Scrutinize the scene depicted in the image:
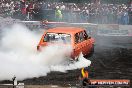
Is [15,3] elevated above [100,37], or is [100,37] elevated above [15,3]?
[15,3]

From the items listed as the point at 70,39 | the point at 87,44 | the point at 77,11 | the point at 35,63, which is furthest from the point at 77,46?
the point at 77,11

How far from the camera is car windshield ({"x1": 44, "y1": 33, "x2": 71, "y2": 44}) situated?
1614 centimetres

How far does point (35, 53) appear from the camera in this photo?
16328mm

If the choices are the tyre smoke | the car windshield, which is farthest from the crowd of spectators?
the car windshield

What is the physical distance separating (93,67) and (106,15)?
1314 centimetres

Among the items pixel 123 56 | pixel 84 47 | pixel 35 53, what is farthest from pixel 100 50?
pixel 35 53

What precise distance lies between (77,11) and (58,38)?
13736 millimetres

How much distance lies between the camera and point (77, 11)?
1171 inches

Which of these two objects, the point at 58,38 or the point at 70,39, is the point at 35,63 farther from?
the point at 70,39

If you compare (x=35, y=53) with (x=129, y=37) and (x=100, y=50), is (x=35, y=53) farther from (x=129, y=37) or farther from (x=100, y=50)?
(x=129, y=37)

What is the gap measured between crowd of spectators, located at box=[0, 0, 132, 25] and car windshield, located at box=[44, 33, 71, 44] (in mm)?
12786

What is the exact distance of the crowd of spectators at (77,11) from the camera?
28766 mm

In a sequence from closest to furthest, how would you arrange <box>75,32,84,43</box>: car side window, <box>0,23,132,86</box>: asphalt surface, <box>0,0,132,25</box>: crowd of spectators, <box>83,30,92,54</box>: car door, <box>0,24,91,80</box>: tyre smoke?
<box>0,23,132,86</box>: asphalt surface
<box>0,24,91,80</box>: tyre smoke
<box>75,32,84,43</box>: car side window
<box>83,30,92,54</box>: car door
<box>0,0,132,25</box>: crowd of spectators

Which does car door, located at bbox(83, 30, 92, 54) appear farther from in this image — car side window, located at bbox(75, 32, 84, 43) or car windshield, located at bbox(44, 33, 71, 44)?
car windshield, located at bbox(44, 33, 71, 44)
